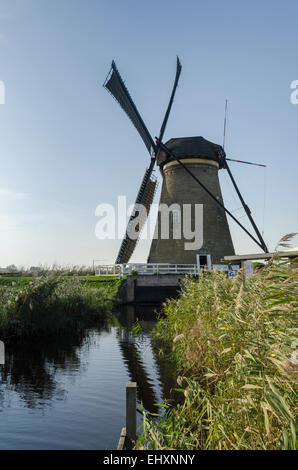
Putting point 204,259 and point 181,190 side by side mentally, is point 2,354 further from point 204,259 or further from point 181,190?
point 181,190

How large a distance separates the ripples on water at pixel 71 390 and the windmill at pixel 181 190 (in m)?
14.9

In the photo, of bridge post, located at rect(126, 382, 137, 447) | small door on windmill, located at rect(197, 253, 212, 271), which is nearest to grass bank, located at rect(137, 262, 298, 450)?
bridge post, located at rect(126, 382, 137, 447)

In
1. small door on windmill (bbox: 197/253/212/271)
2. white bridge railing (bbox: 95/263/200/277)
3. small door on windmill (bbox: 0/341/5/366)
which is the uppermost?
small door on windmill (bbox: 197/253/212/271)

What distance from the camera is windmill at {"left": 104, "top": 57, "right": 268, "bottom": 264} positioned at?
2503cm

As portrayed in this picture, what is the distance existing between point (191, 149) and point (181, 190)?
9.23ft

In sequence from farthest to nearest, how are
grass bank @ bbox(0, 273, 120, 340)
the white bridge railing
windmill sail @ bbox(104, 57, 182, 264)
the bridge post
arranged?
windmill sail @ bbox(104, 57, 182, 264)
the white bridge railing
grass bank @ bbox(0, 273, 120, 340)
the bridge post

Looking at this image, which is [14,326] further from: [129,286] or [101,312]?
[129,286]

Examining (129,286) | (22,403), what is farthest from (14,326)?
(129,286)

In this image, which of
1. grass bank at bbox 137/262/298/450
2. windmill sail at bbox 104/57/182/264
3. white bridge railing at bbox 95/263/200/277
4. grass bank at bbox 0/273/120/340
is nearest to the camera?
grass bank at bbox 137/262/298/450

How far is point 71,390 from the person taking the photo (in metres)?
6.38

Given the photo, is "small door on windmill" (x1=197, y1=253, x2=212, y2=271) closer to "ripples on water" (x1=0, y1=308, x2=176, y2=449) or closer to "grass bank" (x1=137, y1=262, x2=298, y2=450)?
Result: "ripples on water" (x1=0, y1=308, x2=176, y2=449)

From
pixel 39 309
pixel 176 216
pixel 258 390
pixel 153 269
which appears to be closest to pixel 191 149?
pixel 176 216

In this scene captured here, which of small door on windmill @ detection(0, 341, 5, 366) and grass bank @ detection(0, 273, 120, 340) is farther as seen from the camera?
grass bank @ detection(0, 273, 120, 340)

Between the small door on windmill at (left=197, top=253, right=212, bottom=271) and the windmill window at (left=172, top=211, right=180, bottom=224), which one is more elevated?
the windmill window at (left=172, top=211, right=180, bottom=224)
